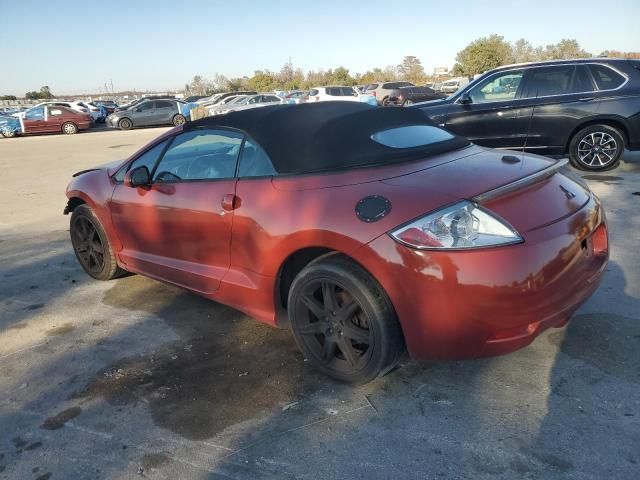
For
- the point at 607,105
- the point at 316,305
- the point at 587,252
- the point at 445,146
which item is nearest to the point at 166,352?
the point at 316,305

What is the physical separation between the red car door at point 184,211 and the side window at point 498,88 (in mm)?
6039

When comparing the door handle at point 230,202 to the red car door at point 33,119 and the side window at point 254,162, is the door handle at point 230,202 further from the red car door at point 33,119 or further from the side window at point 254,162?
the red car door at point 33,119

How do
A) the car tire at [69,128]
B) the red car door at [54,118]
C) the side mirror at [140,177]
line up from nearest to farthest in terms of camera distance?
the side mirror at [140,177] < the red car door at [54,118] < the car tire at [69,128]

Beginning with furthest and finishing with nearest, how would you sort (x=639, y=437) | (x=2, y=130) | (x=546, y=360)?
(x=2, y=130) → (x=546, y=360) → (x=639, y=437)

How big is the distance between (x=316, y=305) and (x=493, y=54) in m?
63.7

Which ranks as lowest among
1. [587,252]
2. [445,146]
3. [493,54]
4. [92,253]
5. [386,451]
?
[386,451]

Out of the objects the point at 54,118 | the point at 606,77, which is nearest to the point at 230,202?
the point at 606,77

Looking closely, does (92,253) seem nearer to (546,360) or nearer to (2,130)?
(546,360)

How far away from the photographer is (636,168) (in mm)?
8391

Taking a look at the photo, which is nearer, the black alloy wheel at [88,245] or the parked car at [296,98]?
the black alloy wheel at [88,245]

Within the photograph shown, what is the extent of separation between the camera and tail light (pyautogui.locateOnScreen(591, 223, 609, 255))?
283 cm

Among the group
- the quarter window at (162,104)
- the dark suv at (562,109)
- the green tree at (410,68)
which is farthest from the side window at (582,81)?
the green tree at (410,68)

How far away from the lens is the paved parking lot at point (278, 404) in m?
2.23

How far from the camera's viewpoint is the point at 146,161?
13.1 ft
